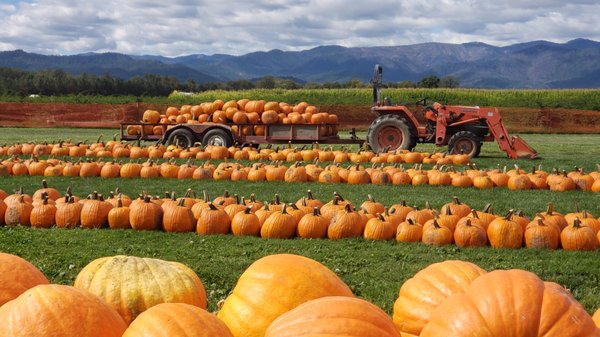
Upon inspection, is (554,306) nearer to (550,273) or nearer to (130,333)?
(130,333)

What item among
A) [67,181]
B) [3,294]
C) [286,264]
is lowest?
[67,181]

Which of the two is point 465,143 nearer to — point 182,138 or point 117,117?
point 182,138

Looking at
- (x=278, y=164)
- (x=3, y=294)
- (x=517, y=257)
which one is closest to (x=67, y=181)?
(x=278, y=164)

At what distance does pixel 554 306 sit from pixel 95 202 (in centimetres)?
703

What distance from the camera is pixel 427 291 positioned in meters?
3.20

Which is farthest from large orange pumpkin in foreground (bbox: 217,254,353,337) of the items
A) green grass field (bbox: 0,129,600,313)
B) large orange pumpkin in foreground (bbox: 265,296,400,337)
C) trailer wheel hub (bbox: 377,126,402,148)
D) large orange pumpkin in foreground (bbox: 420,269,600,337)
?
trailer wheel hub (bbox: 377,126,402,148)

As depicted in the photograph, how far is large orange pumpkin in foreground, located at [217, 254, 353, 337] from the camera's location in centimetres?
290

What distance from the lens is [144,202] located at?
834cm

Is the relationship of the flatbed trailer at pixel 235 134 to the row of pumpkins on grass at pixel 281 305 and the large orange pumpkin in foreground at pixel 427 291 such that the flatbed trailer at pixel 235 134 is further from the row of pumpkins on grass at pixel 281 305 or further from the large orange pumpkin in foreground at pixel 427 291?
the large orange pumpkin in foreground at pixel 427 291

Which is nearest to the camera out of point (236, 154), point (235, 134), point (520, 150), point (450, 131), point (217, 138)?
point (236, 154)

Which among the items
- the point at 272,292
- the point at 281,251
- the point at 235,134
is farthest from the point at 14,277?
the point at 235,134

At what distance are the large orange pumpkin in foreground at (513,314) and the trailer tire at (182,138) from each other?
1757 centimetres

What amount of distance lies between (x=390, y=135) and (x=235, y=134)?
4.73 m

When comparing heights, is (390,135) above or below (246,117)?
below
